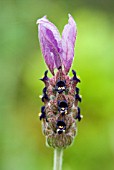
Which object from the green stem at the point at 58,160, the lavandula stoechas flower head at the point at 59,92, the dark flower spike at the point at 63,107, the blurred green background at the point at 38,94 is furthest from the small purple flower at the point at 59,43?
the blurred green background at the point at 38,94

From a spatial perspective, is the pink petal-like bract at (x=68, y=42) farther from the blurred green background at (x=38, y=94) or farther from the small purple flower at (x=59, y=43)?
the blurred green background at (x=38, y=94)

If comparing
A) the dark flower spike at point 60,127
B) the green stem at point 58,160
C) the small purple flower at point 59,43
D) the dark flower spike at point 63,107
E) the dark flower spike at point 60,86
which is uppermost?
the small purple flower at point 59,43

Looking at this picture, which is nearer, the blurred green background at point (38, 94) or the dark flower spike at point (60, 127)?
the dark flower spike at point (60, 127)

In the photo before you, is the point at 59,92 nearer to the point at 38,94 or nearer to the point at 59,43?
the point at 59,43

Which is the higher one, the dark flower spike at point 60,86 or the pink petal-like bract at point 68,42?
the pink petal-like bract at point 68,42

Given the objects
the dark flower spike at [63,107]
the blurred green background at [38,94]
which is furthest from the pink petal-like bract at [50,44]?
the blurred green background at [38,94]

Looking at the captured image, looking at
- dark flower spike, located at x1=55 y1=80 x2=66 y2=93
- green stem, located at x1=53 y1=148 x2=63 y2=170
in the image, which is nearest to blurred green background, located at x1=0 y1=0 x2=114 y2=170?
green stem, located at x1=53 y1=148 x2=63 y2=170
